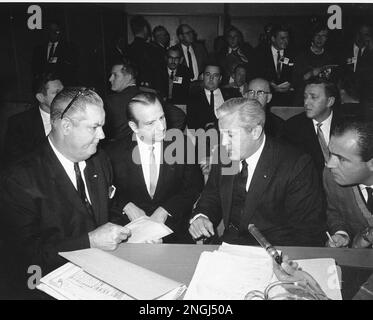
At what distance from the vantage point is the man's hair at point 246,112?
2117 mm

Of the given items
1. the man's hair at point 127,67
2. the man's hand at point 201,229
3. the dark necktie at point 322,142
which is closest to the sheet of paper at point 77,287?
the man's hand at point 201,229

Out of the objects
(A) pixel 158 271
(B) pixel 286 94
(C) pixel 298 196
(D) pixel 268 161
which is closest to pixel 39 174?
(A) pixel 158 271

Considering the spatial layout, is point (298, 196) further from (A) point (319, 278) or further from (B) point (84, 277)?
(B) point (84, 277)

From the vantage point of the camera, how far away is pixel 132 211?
2.34 meters

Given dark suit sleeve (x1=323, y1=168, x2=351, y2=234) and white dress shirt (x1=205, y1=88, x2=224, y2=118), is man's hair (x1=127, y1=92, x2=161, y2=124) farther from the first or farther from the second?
white dress shirt (x1=205, y1=88, x2=224, y2=118)

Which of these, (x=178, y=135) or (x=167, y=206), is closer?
(x=167, y=206)

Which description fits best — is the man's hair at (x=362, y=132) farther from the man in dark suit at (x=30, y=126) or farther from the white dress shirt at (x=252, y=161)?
the man in dark suit at (x=30, y=126)

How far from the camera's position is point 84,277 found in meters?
1.38

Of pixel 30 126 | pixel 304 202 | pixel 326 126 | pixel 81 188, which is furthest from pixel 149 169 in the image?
pixel 326 126

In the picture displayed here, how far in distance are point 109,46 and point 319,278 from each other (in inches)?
287

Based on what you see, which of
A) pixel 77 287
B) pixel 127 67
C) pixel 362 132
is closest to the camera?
pixel 77 287

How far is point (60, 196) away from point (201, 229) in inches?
29.7

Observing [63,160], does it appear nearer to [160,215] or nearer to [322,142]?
[160,215]

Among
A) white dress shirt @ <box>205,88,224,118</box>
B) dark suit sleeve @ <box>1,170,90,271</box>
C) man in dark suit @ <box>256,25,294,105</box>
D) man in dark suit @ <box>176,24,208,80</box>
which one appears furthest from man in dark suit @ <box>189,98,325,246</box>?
man in dark suit @ <box>176,24,208,80</box>
